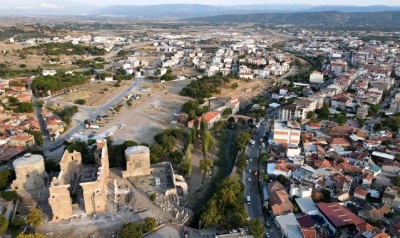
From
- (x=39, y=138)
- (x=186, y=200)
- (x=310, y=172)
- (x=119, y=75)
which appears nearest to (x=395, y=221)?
(x=310, y=172)

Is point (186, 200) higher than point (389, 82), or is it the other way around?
point (389, 82)

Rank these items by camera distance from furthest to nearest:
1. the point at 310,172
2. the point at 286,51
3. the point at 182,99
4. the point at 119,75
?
the point at 286,51
the point at 119,75
the point at 182,99
the point at 310,172

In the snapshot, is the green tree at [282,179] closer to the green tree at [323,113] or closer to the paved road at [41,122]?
the green tree at [323,113]

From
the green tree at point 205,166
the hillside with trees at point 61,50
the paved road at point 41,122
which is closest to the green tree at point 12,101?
the paved road at point 41,122

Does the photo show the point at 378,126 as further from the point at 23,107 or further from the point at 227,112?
the point at 23,107

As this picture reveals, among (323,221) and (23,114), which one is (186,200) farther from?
(23,114)

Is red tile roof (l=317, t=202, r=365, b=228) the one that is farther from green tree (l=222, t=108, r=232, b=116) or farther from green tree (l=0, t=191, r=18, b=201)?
green tree (l=222, t=108, r=232, b=116)

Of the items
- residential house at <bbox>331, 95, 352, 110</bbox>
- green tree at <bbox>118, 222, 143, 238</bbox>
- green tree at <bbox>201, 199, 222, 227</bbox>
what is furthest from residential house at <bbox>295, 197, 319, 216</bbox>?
residential house at <bbox>331, 95, 352, 110</bbox>
